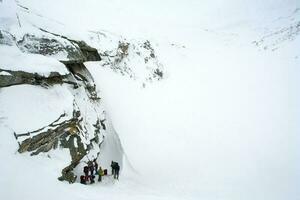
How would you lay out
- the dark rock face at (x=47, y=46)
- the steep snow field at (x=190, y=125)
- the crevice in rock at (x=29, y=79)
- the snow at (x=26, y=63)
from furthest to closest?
the dark rock face at (x=47, y=46) → the snow at (x=26, y=63) → the crevice in rock at (x=29, y=79) → the steep snow field at (x=190, y=125)

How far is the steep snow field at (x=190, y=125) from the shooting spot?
39.8 ft

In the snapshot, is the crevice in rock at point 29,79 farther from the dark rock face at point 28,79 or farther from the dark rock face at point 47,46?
the dark rock face at point 47,46

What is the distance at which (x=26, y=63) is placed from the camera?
13.7m

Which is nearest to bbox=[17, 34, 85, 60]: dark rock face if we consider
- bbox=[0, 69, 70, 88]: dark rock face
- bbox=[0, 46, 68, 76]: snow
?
bbox=[0, 46, 68, 76]: snow

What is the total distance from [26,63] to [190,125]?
15417mm

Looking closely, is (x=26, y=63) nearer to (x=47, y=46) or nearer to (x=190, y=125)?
(x=47, y=46)

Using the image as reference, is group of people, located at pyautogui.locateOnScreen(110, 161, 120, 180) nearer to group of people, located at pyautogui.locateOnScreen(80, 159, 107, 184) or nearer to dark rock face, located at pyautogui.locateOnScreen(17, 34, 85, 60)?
group of people, located at pyautogui.locateOnScreen(80, 159, 107, 184)

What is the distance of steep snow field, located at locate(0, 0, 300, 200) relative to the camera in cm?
1212

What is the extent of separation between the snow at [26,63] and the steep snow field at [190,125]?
1.14 meters

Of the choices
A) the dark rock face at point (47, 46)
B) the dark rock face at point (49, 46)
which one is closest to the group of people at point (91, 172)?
the dark rock face at point (49, 46)

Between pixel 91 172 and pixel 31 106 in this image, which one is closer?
pixel 31 106

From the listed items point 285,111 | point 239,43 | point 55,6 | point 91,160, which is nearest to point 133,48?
point 55,6

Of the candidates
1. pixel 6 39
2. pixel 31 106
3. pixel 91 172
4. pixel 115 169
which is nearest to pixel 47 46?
pixel 6 39

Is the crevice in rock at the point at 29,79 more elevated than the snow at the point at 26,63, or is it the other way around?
the snow at the point at 26,63
